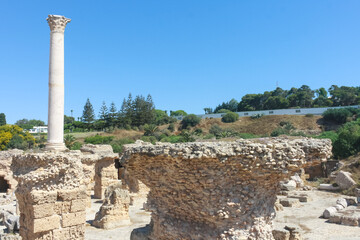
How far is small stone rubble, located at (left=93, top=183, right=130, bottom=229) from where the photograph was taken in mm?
9773

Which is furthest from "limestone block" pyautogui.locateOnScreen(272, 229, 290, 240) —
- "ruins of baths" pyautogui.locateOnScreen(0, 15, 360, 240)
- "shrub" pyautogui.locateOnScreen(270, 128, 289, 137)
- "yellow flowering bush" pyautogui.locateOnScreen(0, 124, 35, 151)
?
"yellow flowering bush" pyautogui.locateOnScreen(0, 124, 35, 151)

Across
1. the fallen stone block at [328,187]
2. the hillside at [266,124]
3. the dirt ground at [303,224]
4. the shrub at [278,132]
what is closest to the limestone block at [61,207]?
the dirt ground at [303,224]

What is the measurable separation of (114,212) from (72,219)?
13.2 feet

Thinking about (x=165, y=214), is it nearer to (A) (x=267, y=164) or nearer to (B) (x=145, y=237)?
(B) (x=145, y=237)

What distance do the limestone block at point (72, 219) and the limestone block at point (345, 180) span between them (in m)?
14.8

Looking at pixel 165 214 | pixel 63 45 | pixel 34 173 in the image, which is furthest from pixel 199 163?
pixel 63 45

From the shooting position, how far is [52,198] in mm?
5812

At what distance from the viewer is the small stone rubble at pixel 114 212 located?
9.77 meters

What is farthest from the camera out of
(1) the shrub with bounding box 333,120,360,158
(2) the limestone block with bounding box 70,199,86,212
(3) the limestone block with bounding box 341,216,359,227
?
(1) the shrub with bounding box 333,120,360,158

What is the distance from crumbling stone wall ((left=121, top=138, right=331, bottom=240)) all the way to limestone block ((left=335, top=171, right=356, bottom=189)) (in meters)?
13.6

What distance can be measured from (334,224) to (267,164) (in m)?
Result: 7.85

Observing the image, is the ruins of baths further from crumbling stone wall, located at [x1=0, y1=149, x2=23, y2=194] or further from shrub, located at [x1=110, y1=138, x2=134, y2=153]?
shrub, located at [x1=110, y1=138, x2=134, y2=153]

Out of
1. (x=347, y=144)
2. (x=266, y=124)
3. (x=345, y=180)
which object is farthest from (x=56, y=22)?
(x=266, y=124)

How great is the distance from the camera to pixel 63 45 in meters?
13.0
